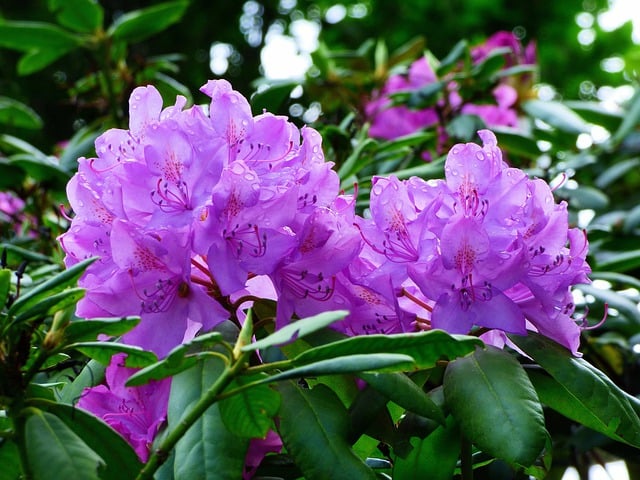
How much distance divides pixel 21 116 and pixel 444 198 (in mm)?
1374

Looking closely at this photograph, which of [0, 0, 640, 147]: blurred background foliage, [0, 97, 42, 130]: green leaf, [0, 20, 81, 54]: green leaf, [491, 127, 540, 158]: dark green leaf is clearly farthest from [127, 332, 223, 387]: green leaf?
[0, 0, 640, 147]: blurred background foliage

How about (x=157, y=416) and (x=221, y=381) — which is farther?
(x=157, y=416)

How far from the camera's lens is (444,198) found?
2.58ft

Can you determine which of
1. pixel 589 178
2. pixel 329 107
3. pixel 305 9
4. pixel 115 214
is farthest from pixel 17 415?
pixel 305 9

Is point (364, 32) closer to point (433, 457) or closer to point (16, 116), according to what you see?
point (16, 116)

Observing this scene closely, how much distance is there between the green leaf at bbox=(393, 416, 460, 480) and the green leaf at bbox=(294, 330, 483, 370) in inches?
5.5

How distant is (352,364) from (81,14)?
1.33 meters

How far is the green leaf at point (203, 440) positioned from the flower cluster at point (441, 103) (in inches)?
40.6

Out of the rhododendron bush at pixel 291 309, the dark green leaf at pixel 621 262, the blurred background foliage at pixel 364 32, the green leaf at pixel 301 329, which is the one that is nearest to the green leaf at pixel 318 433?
the rhododendron bush at pixel 291 309

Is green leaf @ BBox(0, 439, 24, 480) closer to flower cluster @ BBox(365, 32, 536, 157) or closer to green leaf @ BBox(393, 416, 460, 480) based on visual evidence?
green leaf @ BBox(393, 416, 460, 480)

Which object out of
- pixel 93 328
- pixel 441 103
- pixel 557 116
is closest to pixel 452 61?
pixel 441 103

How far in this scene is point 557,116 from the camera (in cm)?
172

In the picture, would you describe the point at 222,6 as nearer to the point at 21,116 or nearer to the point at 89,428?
the point at 21,116

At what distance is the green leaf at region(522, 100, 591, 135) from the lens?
1673 millimetres
